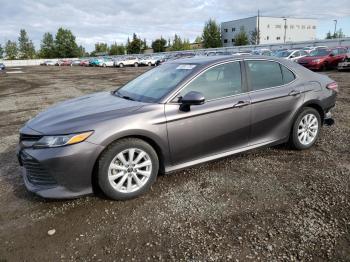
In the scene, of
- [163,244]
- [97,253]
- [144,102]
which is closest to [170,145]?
[144,102]

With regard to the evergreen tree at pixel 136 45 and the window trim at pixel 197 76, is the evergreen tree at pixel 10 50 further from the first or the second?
the window trim at pixel 197 76

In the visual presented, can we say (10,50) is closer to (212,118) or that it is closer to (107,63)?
(107,63)

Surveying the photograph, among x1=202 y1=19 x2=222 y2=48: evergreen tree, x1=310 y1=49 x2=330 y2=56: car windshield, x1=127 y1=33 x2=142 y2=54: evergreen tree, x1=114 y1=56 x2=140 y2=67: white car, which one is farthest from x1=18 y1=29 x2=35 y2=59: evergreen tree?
x1=310 y1=49 x2=330 y2=56: car windshield

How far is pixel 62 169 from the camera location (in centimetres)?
316

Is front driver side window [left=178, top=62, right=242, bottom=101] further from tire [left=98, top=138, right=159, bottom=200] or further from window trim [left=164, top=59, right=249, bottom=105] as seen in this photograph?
tire [left=98, top=138, right=159, bottom=200]

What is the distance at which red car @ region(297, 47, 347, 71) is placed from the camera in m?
18.8

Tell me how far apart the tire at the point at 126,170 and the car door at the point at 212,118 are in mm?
320

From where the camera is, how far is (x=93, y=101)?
4230 mm

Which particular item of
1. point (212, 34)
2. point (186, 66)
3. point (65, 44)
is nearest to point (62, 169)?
point (186, 66)

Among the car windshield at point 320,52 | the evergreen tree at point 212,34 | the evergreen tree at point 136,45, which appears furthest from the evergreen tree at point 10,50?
the car windshield at point 320,52

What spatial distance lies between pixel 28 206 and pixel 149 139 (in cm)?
159

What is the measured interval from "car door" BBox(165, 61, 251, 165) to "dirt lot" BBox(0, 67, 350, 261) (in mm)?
444

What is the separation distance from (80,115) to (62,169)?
2.31ft

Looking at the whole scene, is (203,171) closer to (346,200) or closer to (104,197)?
(104,197)
